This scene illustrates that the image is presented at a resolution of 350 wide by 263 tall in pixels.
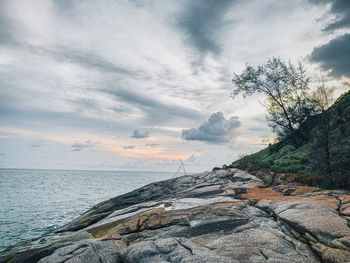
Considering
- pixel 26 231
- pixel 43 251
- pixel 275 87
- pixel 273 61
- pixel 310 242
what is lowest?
pixel 26 231

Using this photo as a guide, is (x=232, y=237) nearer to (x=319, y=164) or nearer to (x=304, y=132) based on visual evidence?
(x=319, y=164)

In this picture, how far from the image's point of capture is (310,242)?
575 centimetres

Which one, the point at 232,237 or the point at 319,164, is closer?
the point at 232,237

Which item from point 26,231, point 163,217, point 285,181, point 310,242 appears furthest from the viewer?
point 26,231

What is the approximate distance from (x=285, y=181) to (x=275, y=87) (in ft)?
55.4

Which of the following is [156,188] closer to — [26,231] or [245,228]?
[26,231]

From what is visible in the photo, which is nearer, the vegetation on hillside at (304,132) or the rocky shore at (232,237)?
the rocky shore at (232,237)

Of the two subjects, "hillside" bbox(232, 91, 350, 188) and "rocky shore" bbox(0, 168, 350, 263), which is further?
"hillside" bbox(232, 91, 350, 188)

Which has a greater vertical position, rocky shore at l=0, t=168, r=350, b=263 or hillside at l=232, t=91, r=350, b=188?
hillside at l=232, t=91, r=350, b=188

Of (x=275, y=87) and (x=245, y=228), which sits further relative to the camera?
(x=275, y=87)

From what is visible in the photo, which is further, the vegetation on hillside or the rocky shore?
the vegetation on hillside

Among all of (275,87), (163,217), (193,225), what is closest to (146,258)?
(193,225)

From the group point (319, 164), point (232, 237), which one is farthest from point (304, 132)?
point (232, 237)

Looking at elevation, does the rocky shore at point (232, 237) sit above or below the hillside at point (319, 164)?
below
